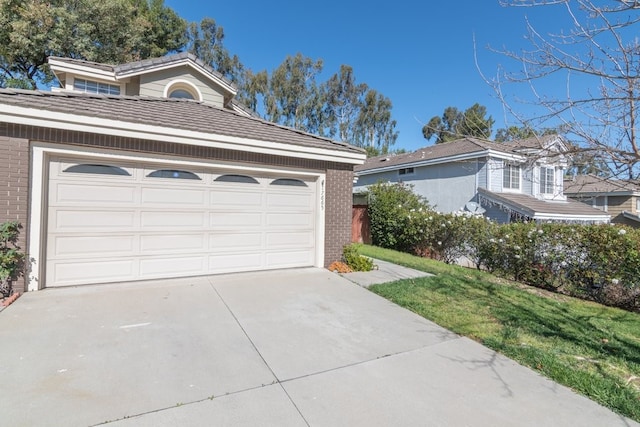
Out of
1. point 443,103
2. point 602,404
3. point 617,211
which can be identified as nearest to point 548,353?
point 602,404

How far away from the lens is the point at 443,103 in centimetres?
635

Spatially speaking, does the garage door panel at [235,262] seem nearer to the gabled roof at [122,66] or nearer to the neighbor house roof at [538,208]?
the gabled roof at [122,66]

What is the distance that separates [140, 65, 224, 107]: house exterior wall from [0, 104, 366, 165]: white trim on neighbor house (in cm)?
554

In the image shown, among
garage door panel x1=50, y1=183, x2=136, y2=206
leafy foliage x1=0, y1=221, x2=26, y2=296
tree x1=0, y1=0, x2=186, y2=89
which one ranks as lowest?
leafy foliage x1=0, y1=221, x2=26, y2=296

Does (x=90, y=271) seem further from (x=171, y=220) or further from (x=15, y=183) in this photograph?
(x=15, y=183)

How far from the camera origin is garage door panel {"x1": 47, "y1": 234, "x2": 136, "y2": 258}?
5289mm

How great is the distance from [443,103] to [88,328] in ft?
22.3

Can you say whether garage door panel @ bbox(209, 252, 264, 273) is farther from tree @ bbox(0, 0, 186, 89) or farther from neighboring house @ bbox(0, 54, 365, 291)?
tree @ bbox(0, 0, 186, 89)

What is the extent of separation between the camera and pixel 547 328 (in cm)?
467

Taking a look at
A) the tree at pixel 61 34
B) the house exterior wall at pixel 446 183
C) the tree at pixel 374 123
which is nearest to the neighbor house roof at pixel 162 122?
the house exterior wall at pixel 446 183

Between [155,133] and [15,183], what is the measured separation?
2112 mm

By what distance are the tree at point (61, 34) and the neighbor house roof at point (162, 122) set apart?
627 inches

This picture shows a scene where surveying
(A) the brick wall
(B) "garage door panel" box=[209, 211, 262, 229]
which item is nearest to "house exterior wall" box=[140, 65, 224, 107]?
(A) the brick wall

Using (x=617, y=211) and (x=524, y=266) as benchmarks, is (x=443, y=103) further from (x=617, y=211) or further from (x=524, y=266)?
(x=617, y=211)
